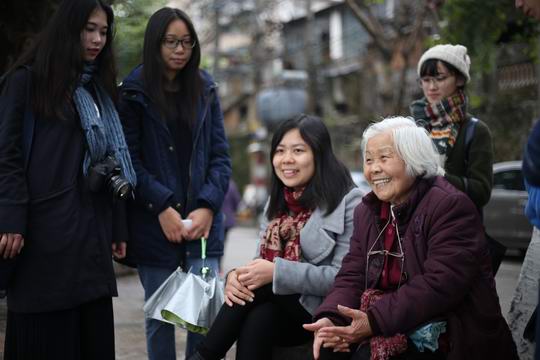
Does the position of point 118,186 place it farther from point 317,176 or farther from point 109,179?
point 317,176

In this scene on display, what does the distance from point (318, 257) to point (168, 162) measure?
0.95 metres

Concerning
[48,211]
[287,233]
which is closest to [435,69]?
[287,233]

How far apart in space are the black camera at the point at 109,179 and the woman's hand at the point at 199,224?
0.57 m

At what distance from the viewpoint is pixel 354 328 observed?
123 inches

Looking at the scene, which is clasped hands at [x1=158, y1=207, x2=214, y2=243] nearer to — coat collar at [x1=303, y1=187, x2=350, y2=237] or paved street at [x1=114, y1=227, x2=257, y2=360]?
coat collar at [x1=303, y1=187, x2=350, y2=237]

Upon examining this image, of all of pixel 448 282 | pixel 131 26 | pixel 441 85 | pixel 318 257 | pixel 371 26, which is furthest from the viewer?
→ pixel 371 26

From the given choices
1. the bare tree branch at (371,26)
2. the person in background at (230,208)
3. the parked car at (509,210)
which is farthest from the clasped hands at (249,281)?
→ the bare tree branch at (371,26)

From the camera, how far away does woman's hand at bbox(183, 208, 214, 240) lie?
13.2ft

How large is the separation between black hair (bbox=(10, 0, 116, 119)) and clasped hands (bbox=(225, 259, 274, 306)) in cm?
112

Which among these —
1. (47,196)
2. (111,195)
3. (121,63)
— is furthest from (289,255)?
(121,63)

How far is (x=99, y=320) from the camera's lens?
358 centimetres

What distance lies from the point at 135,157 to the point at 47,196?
2.43ft

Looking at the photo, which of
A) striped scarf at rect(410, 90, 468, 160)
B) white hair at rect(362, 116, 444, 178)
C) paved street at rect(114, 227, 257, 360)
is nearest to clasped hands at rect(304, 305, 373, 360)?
white hair at rect(362, 116, 444, 178)

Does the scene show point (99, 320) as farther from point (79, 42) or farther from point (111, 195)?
point (79, 42)
